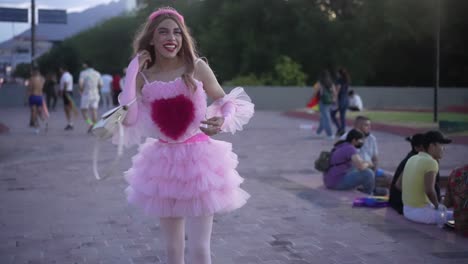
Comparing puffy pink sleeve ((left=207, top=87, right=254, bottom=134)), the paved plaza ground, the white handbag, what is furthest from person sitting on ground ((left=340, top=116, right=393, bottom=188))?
the white handbag

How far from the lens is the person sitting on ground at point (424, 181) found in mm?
6243

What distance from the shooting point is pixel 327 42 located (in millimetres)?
37000

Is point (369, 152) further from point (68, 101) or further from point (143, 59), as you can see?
point (68, 101)

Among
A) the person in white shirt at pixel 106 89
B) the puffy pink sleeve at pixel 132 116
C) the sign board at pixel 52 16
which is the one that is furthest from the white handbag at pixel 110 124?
the sign board at pixel 52 16

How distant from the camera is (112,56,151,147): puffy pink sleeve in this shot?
3.64 metres

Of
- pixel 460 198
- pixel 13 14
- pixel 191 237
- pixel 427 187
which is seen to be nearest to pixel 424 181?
pixel 427 187

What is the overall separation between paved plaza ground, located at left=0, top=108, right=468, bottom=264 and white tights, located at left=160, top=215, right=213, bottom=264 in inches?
54.2

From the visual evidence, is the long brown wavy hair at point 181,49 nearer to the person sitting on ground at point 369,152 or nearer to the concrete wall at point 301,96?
the person sitting on ground at point 369,152

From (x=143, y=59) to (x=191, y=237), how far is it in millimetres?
1093

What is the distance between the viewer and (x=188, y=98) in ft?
12.2

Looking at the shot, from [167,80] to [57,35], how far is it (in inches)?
4078

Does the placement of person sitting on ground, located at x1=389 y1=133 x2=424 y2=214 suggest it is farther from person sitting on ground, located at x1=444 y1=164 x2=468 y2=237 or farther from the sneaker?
the sneaker

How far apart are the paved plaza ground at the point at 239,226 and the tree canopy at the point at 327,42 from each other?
23984 millimetres

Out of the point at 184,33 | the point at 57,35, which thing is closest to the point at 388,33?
the point at 184,33
